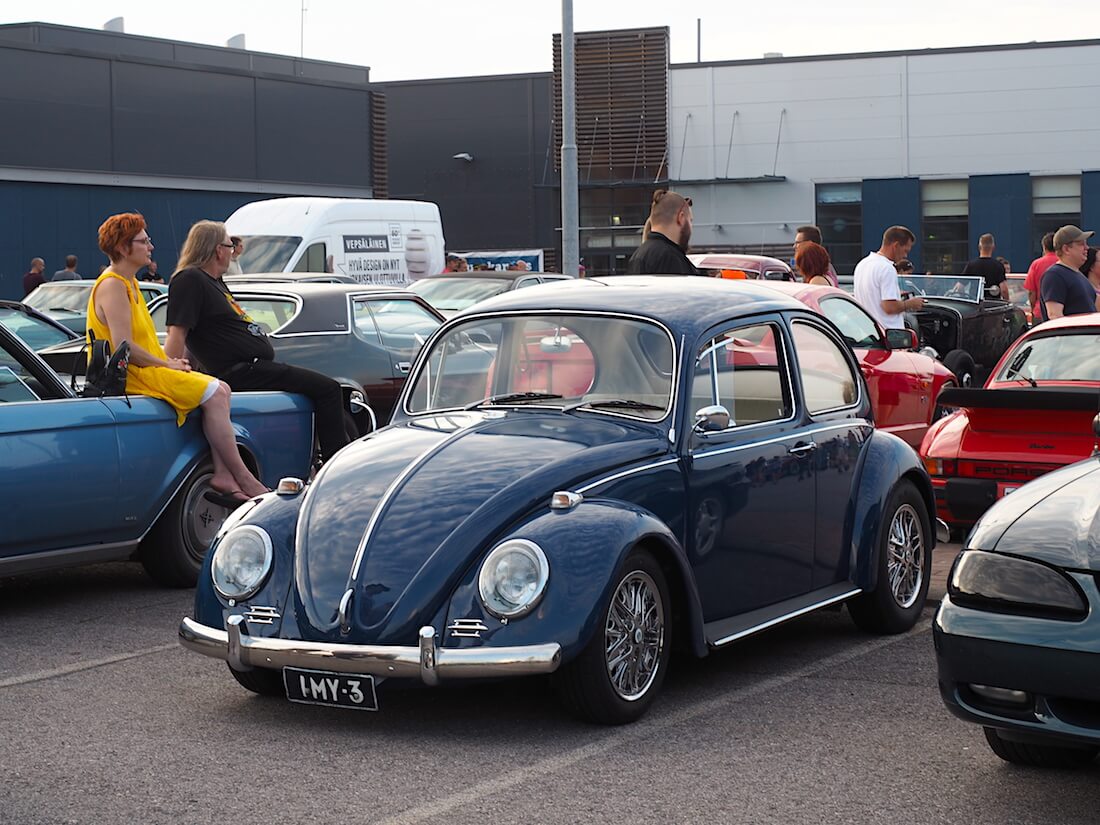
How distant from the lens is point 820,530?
7.20 metres

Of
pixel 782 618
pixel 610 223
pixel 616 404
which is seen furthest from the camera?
pixel 610 223

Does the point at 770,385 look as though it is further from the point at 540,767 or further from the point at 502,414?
the point at 540,767

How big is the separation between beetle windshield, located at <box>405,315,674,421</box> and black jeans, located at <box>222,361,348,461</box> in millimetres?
2424

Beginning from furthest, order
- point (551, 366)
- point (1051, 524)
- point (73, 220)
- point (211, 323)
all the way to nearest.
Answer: point (73, 220)
point (211, 323)
point (551, 366)
point (1051, 524)

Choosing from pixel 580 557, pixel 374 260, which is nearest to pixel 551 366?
pixel 580 557

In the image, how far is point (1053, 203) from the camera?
141 ft

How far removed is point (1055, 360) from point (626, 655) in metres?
5.04

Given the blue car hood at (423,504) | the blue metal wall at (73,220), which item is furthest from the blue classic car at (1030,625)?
the blue metal wall at (73,220)

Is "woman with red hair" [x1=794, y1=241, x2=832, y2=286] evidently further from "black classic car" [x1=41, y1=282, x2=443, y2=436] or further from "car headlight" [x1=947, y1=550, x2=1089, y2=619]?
"car headlight" [x1=947, y1=550, x2=1089, y2=619]

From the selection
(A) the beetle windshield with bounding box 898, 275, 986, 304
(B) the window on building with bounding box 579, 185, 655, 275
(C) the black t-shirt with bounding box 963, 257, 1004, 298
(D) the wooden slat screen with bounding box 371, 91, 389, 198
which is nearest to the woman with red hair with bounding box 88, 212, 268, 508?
(A) the beetle windshield with bounding box 898, 275, 986, 304

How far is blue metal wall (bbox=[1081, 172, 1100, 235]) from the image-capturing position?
42.1m

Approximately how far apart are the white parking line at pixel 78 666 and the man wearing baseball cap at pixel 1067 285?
8.07 meters

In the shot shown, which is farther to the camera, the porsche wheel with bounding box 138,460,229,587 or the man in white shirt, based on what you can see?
the man in white shirt

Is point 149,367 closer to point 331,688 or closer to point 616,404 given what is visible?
point 616,404
